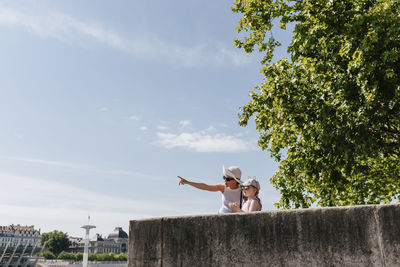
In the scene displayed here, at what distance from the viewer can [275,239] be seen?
12.4ft

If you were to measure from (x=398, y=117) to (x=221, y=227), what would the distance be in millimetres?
8529

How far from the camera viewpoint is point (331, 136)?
1046cm

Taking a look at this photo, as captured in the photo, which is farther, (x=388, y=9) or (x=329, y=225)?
(x=388, y=9)

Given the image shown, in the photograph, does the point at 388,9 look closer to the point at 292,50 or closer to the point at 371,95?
the point at 371,95

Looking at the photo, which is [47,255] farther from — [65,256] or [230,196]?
[230,196]

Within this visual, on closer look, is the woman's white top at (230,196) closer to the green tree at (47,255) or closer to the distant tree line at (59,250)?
the distant tree line at (59,250)

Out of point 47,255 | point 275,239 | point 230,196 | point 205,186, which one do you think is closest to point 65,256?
point 47,255

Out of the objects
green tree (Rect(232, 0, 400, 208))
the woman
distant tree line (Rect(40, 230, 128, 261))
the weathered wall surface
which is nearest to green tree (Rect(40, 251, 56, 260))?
distant tree line (Rect(40, 230, 128, 261))

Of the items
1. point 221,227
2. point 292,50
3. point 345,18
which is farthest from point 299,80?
point 221,227

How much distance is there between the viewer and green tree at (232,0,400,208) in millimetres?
9820

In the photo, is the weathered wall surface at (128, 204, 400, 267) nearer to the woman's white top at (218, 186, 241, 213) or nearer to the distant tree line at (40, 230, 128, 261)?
the woman's white top at (218, 186, 241, 213)

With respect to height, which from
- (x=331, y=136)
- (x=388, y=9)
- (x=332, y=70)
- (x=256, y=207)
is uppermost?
(x=388, y=9)

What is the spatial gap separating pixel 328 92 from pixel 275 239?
8.35 metres

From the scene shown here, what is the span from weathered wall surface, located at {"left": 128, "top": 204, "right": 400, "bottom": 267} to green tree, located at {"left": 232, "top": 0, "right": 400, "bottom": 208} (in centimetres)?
707
